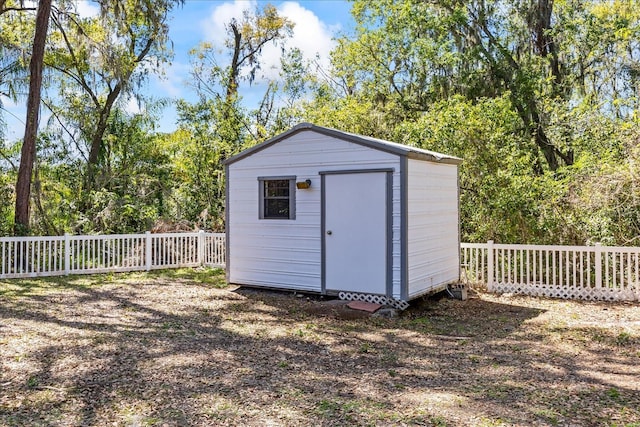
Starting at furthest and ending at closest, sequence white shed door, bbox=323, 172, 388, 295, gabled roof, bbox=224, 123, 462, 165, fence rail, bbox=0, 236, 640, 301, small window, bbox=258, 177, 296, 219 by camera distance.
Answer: small window, bbox=258, 177, 296, 219, fence rail, bbox=0, 236, 640, 301, white shed door, bbox=323, 172, 388, 295, gabled roof, bbox=224, 123, 462, 165

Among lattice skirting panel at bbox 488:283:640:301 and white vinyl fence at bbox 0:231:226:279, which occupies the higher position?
white vinyl fence at bbox 0:231:226:279

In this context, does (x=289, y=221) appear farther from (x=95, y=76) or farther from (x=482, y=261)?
(x=95, y=76)

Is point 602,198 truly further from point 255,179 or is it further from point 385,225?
point 255,179

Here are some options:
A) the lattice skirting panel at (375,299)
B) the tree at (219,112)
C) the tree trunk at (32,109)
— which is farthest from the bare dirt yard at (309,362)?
the tree at (219,112)

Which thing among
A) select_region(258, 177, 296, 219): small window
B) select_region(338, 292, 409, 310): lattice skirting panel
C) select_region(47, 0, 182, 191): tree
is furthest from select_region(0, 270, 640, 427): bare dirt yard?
select_region(47, 0, 182, 191): tree

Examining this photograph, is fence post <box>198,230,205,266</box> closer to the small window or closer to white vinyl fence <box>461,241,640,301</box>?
the small window

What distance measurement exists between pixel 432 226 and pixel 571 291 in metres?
2.57

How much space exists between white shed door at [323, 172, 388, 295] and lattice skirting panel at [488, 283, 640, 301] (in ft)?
9.10

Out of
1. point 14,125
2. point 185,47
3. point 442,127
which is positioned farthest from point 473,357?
point 185,47

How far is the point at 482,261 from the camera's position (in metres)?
8.52

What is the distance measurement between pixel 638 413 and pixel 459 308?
4.00 metres

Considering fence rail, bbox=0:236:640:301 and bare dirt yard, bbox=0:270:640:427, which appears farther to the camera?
fence rail, bbox=0:236:640:301

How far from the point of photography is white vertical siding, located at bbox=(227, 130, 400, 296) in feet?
23.3

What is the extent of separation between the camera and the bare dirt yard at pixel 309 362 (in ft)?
11.0
